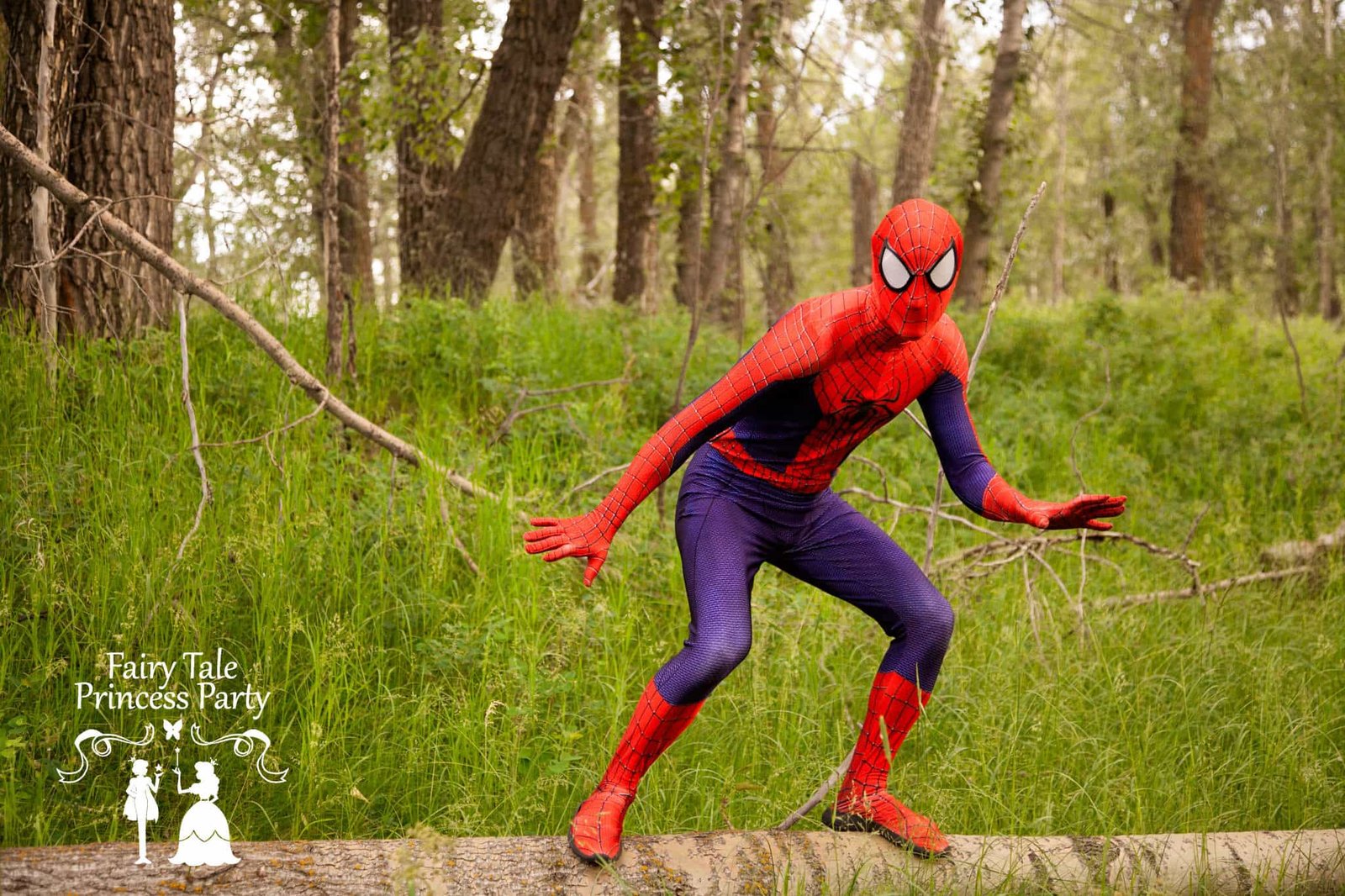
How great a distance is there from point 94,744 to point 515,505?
2020 millimetres

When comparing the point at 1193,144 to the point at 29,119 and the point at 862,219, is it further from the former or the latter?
the point at 29,119

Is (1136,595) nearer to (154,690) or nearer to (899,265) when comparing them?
(899,265)

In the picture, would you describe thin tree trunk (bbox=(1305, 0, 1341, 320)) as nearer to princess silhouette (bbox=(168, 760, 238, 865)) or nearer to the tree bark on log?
the tree bark on log

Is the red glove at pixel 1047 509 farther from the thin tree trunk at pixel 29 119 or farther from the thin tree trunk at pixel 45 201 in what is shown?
the thin tree trunk at pixel 29 119

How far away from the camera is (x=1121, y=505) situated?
2783mm

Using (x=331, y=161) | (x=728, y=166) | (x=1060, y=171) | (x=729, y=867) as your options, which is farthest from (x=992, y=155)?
(x=1060, y=171)

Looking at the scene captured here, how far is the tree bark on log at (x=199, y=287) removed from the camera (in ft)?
14.7

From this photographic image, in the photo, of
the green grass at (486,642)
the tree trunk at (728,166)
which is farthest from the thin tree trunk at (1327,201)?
the green grass at (486,642)

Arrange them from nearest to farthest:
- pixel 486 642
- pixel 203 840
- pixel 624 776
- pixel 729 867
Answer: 1. pixel 203 840
2. pixel 729 867
3. pixel 624 776
4. pixel 486 642

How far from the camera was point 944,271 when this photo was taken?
2.71 meters

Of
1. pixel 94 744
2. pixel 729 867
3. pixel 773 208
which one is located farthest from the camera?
pixel 773 208

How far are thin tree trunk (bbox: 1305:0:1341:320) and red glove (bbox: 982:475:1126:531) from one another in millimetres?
18403

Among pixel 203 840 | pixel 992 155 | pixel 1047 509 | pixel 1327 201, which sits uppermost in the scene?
pixel 1327 201

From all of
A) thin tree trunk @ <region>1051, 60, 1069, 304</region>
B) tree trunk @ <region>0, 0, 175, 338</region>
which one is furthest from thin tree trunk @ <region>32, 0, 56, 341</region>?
thin tree trunk @ <region>1051, 60, 1069, 304</region>
